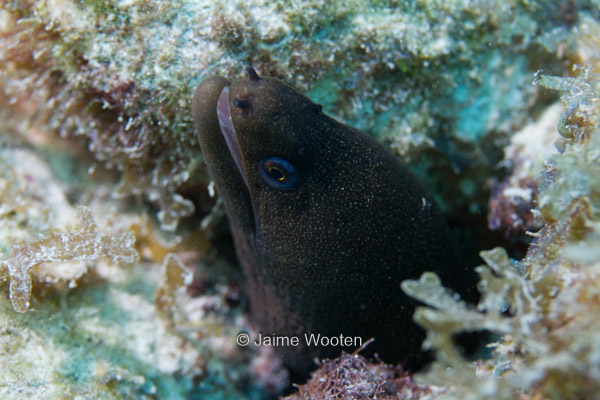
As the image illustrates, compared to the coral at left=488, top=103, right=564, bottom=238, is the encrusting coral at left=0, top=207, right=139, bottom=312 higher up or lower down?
lower down

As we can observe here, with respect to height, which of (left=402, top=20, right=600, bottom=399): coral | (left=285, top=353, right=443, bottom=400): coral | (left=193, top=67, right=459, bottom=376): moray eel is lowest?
(left=285, top=353, right=443, bottom=400): coral

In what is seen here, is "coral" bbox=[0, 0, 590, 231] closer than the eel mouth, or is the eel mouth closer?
the eel mouth

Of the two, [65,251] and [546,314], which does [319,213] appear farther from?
[65,251]

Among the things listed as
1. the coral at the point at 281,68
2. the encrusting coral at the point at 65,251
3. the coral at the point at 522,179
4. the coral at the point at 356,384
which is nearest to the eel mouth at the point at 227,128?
the coral at the point at 281,68

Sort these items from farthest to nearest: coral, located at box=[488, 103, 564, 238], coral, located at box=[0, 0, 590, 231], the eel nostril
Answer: coral, located at box=[488, 103, 564, 238], coral, located at box=[0, 0, 590, 231], the eel nostril

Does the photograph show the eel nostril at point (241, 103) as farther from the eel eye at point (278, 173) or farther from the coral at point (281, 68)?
the coral at point (281, 68)

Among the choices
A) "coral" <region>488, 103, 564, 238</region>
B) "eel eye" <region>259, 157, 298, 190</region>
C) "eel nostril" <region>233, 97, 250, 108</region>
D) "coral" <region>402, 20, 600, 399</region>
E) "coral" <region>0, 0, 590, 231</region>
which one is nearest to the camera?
"coral" <region>402, 20, 600, 399</region>

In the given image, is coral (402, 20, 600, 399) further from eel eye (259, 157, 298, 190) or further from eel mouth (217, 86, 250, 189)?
eel mouth (217, 86, 250, 189)

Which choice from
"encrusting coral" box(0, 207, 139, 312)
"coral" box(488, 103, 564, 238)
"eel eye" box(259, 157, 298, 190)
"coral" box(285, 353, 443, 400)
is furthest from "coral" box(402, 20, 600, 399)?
"encrusting coral" box(0, 207, 139, 312)
